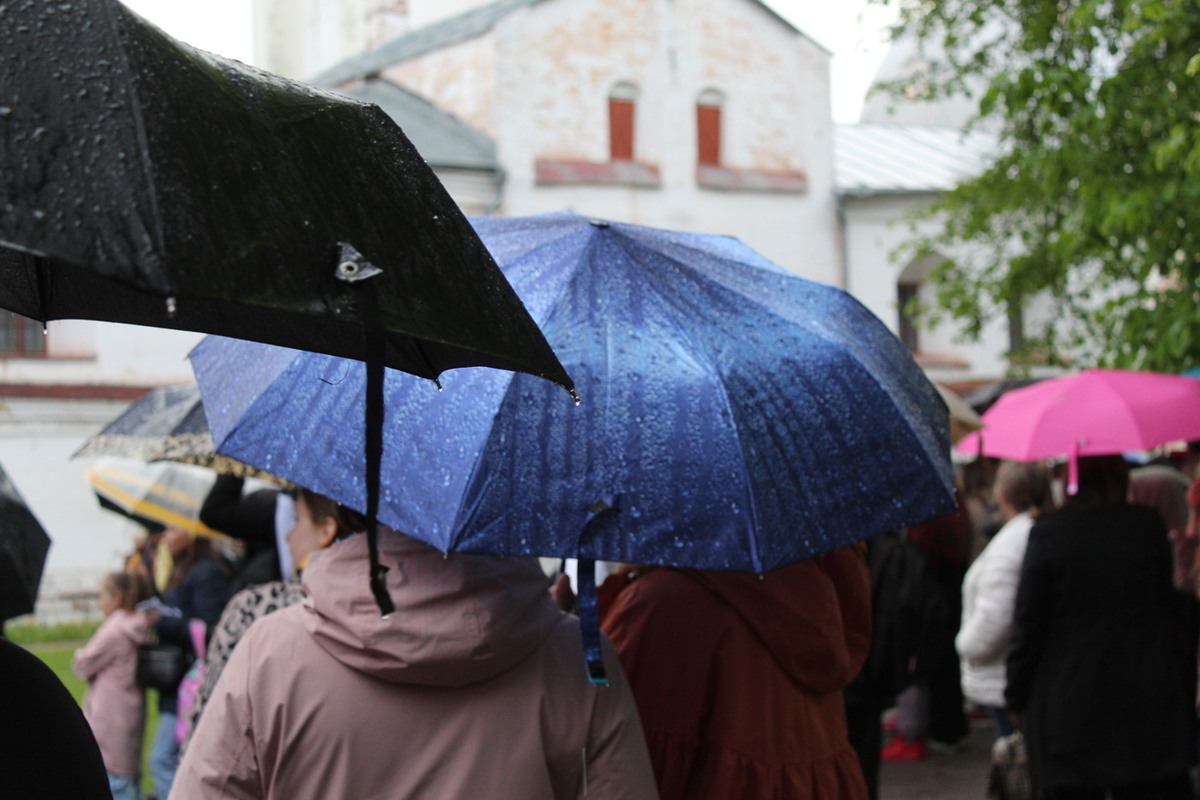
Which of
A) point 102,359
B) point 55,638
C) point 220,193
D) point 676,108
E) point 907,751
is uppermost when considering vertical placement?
point 676,108

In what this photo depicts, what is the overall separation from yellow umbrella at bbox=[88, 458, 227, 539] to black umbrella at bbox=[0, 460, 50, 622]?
7.14ft

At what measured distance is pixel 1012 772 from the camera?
5.77 m

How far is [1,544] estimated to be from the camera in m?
4.23

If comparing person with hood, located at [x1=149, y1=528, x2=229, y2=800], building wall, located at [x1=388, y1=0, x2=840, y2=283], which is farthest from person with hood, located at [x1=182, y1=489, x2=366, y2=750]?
building wall, located at [x1=388, y1=0, x2=840, y2=283]

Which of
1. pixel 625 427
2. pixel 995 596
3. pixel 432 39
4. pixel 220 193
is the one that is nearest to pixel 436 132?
pixel 432 39

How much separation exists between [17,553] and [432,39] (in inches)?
883

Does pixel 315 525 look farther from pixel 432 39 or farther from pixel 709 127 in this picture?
pixel 432 39

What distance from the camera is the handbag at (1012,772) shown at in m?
5.73

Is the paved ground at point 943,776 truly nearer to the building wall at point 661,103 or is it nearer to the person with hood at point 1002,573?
the person with hood at point 1002,573

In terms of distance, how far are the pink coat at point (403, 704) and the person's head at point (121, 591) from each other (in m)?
5.01

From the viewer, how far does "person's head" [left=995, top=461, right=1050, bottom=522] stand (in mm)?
6090

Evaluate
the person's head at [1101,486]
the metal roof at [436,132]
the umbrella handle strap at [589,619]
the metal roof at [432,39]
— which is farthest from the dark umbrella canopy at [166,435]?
the metal roof at [432,39]

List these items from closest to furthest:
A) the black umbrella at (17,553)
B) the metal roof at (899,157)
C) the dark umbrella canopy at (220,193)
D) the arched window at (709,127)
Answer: the dark umbrella canopy at (220,193), the black umbrella at (17,553), the arched window at (709,127), the metal roof at (899,157)

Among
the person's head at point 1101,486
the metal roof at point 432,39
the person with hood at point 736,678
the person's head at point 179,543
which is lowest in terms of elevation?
the person's head at point 179,543
